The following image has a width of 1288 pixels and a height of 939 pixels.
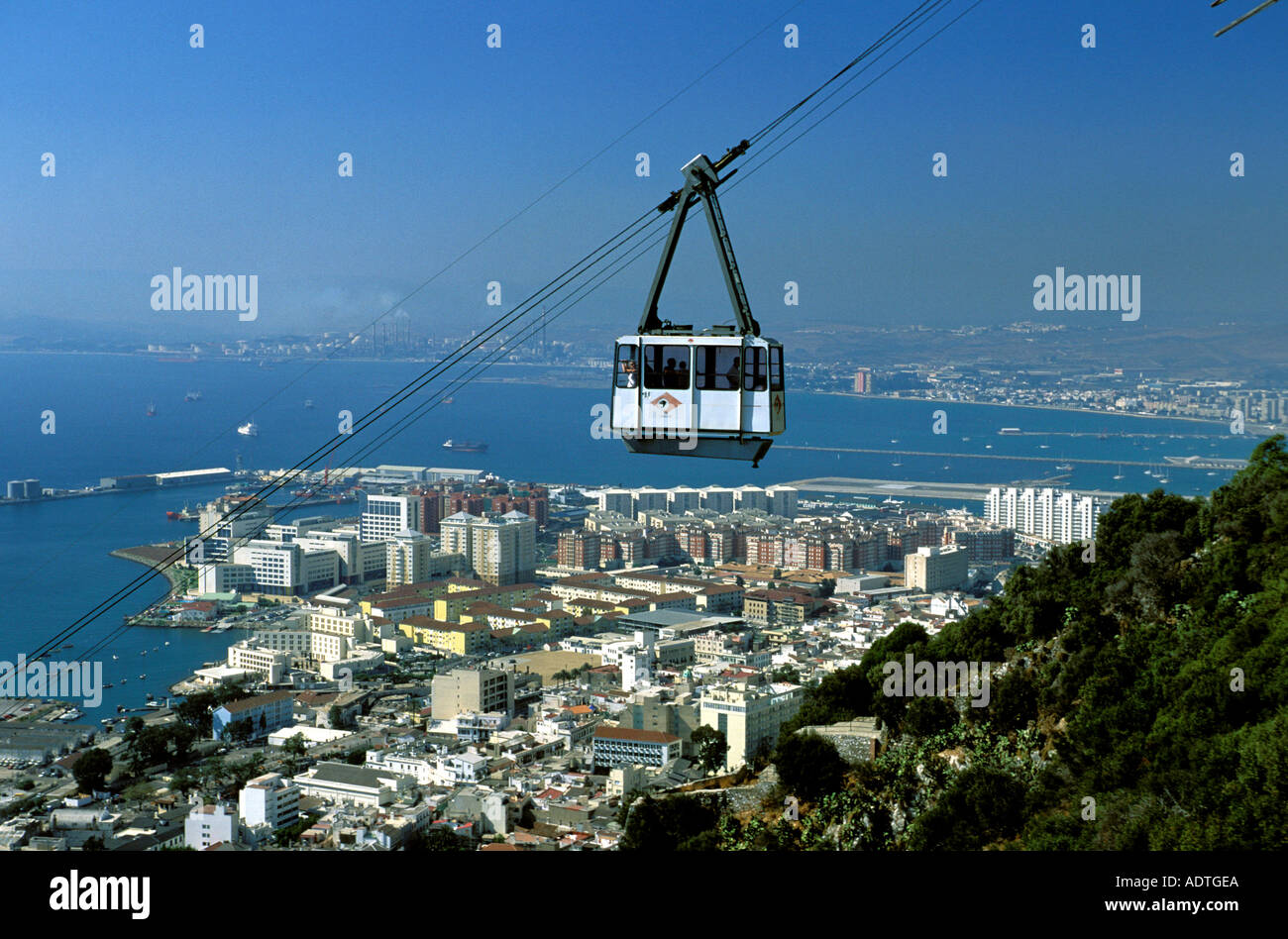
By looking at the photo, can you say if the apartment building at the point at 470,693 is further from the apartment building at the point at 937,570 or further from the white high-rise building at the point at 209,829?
the apartment building at the point at 937,570

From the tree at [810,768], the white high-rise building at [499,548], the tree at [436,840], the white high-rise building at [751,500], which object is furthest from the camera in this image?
the white high-rise building at [751,500]

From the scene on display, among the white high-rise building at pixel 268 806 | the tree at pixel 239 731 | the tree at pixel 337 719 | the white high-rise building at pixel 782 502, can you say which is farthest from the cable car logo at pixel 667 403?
the white high-rise building at pixel 782 502

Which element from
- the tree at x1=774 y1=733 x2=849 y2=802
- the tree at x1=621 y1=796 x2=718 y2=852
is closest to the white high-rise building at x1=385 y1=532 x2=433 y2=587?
the tree at x1=621 y1=796 x2=718 y2=852

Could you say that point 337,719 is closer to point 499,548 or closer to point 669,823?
point 669,823

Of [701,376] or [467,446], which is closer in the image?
[701,376]

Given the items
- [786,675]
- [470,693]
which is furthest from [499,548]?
[786,675]

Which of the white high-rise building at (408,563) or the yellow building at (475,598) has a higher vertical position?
the white high-rise building at (408,563)
